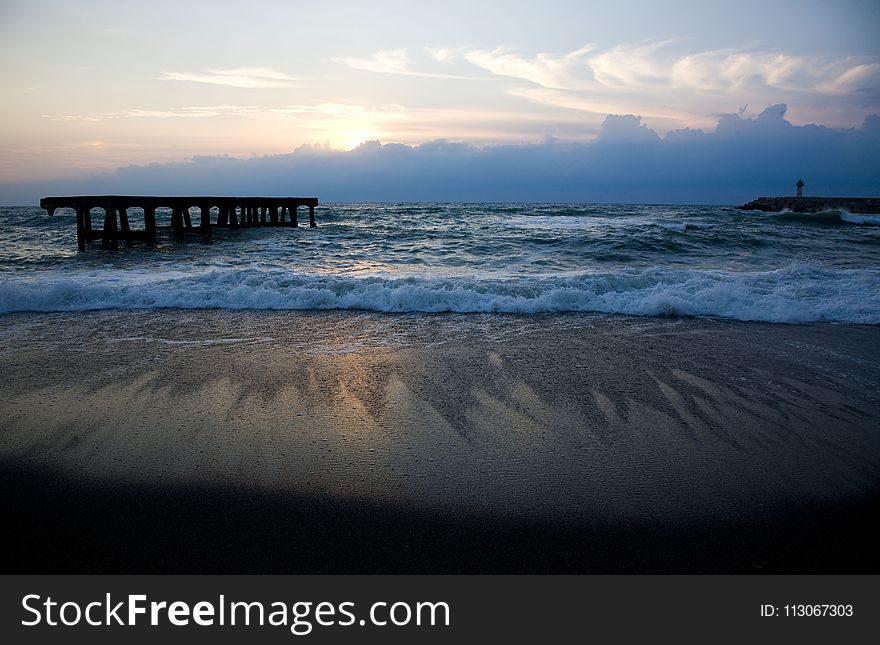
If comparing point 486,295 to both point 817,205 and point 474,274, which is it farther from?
point 817,205

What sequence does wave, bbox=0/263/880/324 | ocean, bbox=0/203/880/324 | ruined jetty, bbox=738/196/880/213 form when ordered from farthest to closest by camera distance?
ruined jetty, bbox=738/196/880/213, ocean, bbox=0/203/880/324, wave, bbox=0/263/880/324

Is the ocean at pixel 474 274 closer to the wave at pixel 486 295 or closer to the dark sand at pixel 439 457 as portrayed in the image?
the wave at pixel 486 295

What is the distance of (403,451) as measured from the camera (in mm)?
3418

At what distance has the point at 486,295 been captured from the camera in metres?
8.48

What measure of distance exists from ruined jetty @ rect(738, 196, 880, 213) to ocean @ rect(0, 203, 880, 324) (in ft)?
87.5

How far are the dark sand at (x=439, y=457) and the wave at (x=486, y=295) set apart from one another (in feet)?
6.07

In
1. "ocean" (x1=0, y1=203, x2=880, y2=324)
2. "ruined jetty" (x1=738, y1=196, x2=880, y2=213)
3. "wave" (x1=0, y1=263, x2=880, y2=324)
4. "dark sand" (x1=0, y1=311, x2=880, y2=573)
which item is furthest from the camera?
"ruined jetty" (x1=738, y1=196, x2=880, y2=213)

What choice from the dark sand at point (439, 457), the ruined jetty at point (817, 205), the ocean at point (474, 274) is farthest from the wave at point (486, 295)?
the ruined jetty at point (817, 205)

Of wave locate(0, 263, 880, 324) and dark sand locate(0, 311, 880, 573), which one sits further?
wave locate(0, 263, 880, 324)

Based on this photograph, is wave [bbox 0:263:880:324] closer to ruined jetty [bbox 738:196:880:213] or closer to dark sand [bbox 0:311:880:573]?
dark sand [bbox 0:311:880:573]

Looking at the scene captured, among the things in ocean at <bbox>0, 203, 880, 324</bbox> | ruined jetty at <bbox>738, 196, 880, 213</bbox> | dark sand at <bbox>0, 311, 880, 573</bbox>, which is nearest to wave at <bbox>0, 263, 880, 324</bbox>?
ocean at <bbox>0, 203, 880, 324</bbox>

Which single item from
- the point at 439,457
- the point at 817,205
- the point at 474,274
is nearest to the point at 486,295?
the point at 474,274

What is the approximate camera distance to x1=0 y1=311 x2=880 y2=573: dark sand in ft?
8.09

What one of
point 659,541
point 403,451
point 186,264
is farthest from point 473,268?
point 659,541
